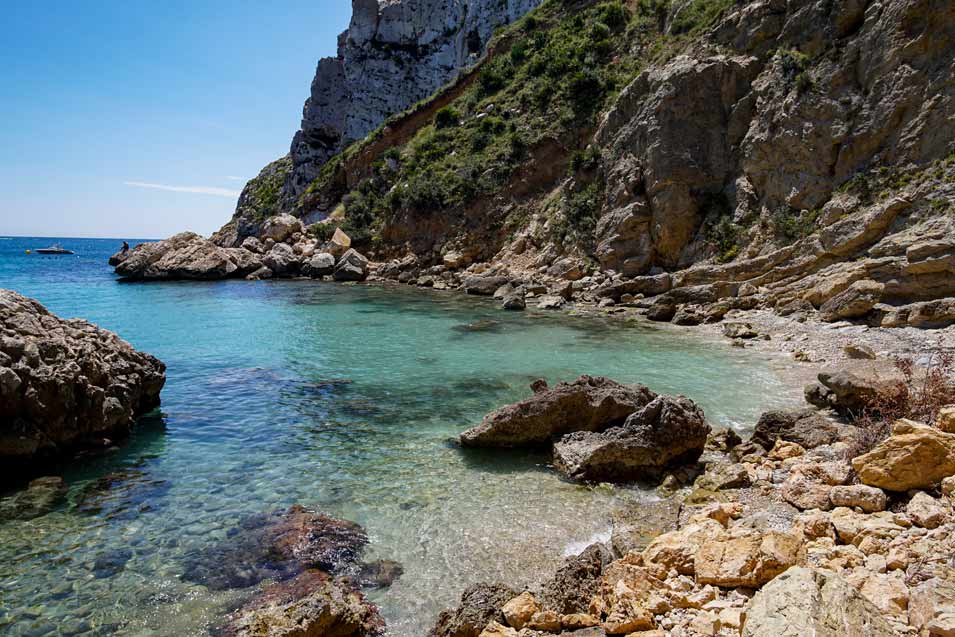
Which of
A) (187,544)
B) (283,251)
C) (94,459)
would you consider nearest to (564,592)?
(187,544)

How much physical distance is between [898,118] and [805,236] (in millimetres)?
5901

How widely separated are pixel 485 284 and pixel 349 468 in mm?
26595

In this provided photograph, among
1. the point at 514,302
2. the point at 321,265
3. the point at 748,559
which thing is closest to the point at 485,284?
the point at 514,302

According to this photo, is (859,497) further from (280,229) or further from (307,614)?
(280,229)

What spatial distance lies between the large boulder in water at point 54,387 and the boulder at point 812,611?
11.3m

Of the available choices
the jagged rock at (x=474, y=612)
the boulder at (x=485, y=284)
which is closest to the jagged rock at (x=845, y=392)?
the jagged rock at (x=474, y=612)

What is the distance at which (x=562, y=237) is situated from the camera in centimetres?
3681

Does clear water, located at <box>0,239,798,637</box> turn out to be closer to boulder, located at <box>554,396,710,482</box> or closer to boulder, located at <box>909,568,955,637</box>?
boulder, located at <box>554,396,710,482</box>

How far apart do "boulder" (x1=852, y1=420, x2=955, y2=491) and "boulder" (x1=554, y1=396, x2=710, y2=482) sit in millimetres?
2994

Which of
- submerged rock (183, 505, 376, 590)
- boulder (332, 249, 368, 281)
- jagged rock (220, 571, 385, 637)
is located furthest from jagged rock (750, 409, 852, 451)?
boulder (332, 249, 368, 281)

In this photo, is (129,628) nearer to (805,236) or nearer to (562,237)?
(805,236)

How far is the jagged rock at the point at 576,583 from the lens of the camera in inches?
218

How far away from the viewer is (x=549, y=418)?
34.2 ft

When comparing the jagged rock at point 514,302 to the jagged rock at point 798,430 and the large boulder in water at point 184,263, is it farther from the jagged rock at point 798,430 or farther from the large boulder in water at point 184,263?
the large boulder in water at point 184,263
